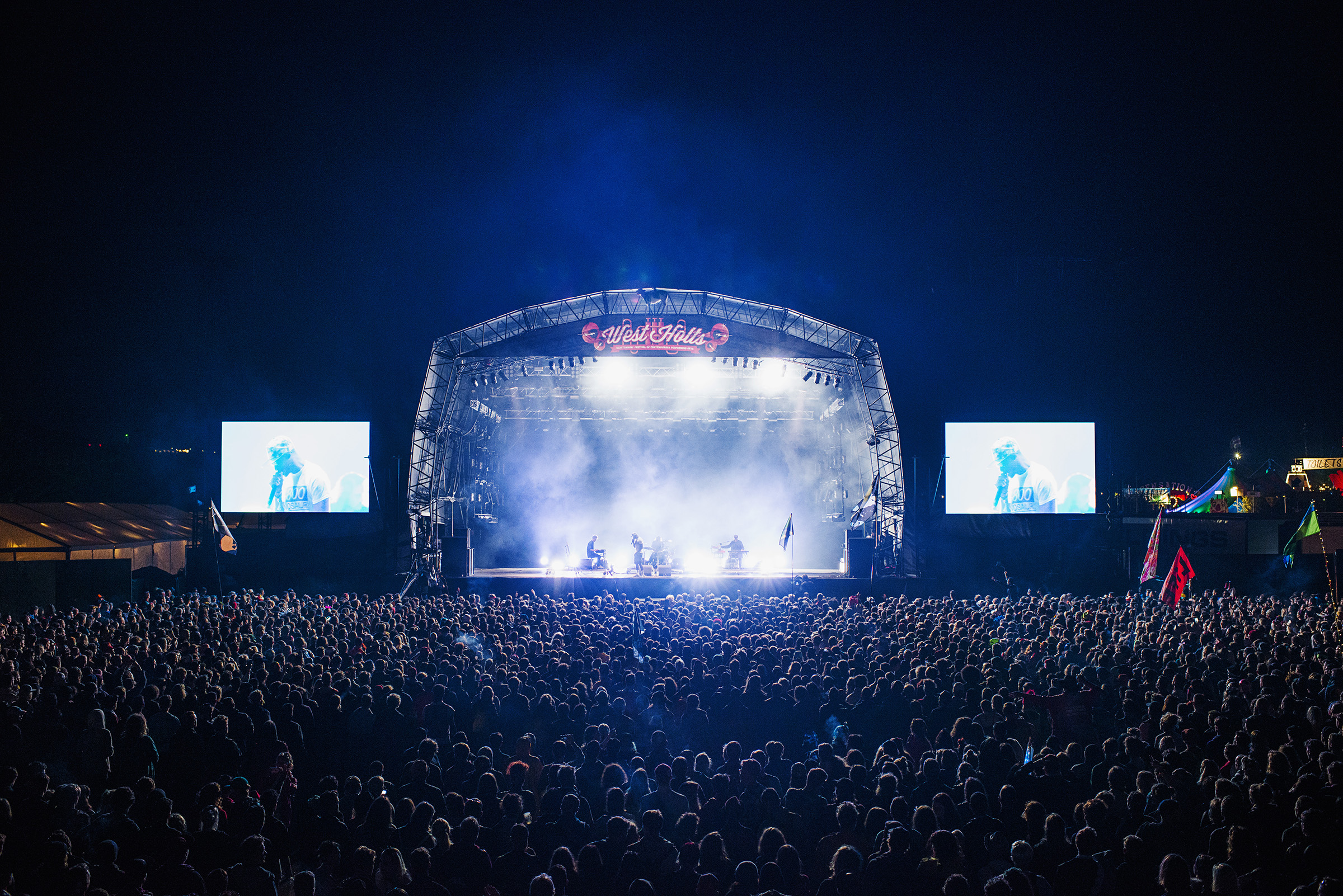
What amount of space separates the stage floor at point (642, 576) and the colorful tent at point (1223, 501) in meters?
10.5

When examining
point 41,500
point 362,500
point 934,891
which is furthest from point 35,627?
point 41,500

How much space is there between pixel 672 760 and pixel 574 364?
15.8 meters

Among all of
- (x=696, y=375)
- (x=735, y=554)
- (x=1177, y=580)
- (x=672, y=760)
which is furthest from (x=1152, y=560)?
(x=696, y=375)

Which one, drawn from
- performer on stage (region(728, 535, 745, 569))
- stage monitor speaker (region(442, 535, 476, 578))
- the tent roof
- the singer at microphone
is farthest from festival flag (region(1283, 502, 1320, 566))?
the tent roof

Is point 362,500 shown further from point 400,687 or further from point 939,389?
point 939,389

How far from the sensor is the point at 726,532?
3077 cm

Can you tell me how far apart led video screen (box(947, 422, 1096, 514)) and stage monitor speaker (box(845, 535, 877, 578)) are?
2857 mm

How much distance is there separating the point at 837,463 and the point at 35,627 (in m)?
23.7

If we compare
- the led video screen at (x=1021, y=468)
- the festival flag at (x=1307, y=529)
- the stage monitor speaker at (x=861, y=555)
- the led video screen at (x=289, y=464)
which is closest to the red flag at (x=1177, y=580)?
the festival flag at (x=1307, y=529)

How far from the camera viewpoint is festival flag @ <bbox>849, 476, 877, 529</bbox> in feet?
74.1

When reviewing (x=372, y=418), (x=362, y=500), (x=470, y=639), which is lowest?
(x=470, y=639)

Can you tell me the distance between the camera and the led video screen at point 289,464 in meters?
22.2

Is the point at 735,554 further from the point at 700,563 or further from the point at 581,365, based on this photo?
the point at 581,365

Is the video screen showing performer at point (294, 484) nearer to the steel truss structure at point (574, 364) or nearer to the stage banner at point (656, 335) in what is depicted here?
the steel truss structure at point (574, 364)
